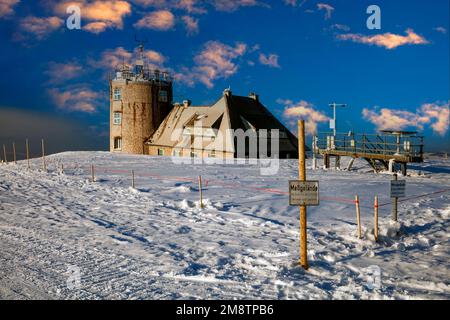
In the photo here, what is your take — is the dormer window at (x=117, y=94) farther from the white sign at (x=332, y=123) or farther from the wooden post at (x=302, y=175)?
the wooden post at (x=302, y=175)

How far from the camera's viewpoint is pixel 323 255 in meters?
9.84

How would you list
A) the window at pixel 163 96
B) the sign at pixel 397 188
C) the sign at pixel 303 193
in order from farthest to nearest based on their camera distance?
the window at pixel 163 96
the sign at pixel 397 188
the sign at pixel 303 193

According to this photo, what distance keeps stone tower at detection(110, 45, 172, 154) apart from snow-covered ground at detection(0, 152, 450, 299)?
22.1m

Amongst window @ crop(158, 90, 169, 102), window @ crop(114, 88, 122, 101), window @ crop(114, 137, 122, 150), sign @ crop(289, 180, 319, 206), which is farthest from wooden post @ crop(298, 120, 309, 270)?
window @ crop(114, 137, 122, 150)

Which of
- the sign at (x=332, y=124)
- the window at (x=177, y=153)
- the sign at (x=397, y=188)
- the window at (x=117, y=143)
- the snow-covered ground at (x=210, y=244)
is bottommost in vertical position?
the snow-covered ground at (x=210, y=244)

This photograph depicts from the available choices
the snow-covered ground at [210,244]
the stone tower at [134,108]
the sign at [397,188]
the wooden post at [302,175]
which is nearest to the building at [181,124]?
the stone tower at [134,108]

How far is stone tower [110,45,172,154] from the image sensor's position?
4212 centimetres

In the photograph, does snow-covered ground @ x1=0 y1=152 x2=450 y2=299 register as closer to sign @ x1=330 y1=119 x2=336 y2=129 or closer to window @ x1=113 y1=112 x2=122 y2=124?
sign @ x1=330 y1=119 x2=336 y2=129

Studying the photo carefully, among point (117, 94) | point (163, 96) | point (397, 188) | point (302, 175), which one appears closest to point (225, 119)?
point (163, 96)

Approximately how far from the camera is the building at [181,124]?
3653cm

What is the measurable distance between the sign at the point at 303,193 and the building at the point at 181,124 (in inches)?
1043

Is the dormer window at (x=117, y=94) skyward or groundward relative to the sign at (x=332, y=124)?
skyward
